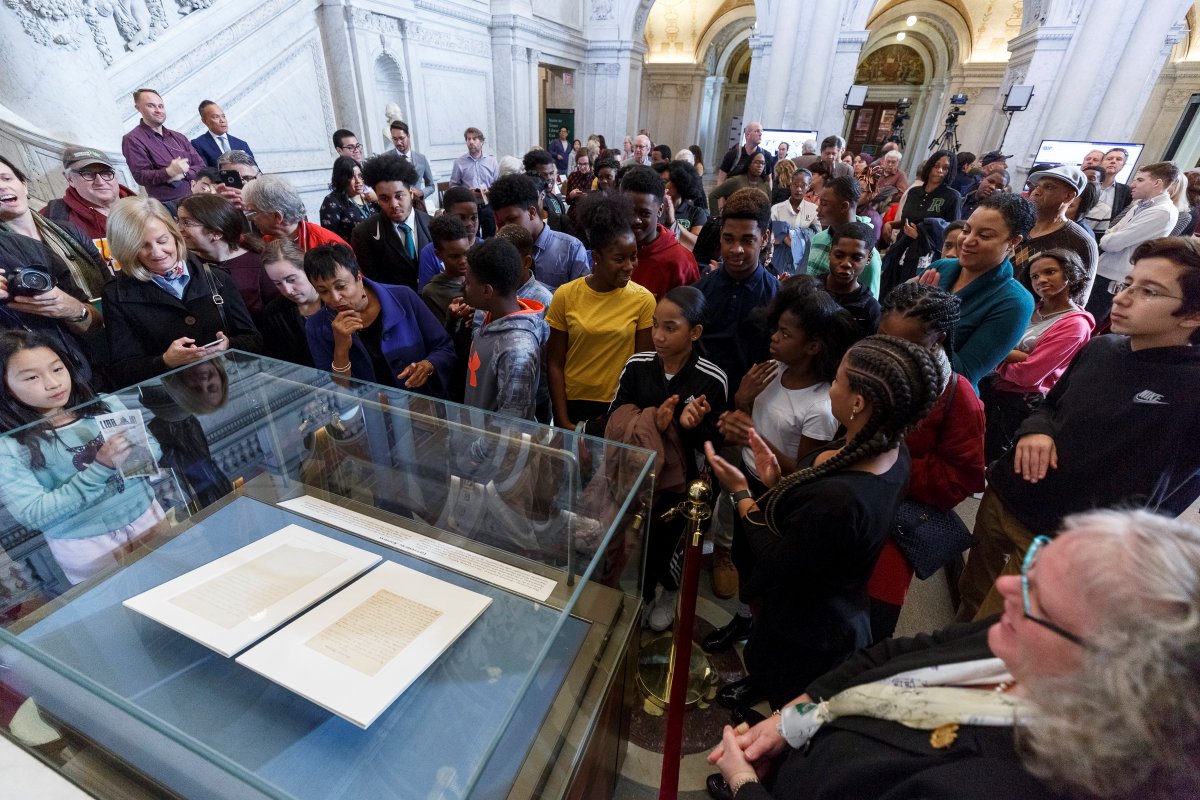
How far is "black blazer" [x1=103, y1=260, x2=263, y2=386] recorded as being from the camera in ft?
6.99

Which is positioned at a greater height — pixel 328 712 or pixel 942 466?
pixel 942 466

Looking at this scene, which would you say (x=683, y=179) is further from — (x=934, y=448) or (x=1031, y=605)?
(x=1031, y=605)

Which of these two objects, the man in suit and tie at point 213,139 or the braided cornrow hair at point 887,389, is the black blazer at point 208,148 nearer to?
the man in suit and tie at point 213,139

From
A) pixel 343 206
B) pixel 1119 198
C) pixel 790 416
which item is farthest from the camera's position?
pixel 1119 198

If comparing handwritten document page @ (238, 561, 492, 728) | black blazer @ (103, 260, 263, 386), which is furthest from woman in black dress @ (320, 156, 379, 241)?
handwritten document page @ (238, 561, 492, 728)

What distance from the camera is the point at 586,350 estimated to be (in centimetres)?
234

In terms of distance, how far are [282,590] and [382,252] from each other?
258cm

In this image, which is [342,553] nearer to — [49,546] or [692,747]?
[49,546]

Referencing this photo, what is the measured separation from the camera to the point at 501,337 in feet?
6.65

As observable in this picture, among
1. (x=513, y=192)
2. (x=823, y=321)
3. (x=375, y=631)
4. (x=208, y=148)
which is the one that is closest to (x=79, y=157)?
(x=513, y=192)

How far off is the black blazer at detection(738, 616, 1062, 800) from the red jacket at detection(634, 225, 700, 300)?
2.09m

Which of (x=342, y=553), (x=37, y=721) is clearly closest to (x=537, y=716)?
(x=342, y=553)

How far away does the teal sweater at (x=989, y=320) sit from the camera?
2.22 meters

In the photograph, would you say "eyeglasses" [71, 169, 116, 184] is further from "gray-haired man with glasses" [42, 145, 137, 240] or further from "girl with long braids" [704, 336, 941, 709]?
"girl with long braids" [704, 336, 941, 709]
